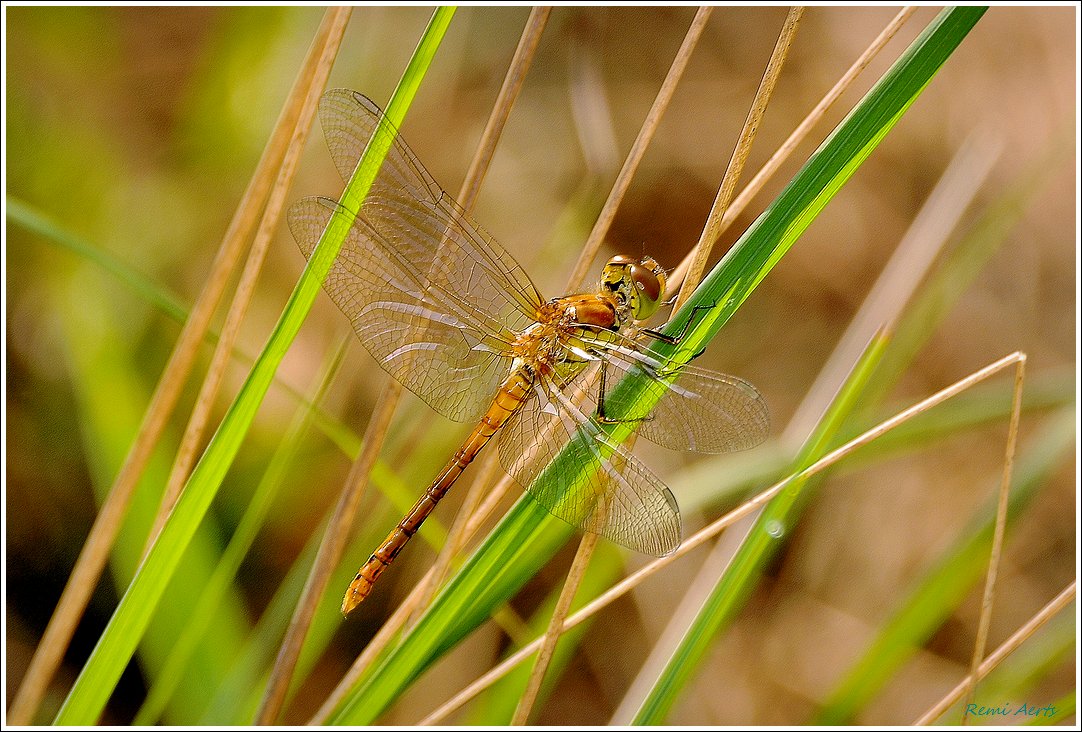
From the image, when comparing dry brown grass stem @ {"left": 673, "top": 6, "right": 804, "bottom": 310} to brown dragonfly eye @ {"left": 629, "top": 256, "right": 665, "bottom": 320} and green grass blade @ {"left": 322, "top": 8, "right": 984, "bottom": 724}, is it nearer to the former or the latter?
green grass blade @ {"left": 322, "top": 8, "right": 984, "bottom": 724}

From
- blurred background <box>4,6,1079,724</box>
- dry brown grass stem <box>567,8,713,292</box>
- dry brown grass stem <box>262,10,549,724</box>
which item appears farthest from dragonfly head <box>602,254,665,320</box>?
blurred background <box>4,6,1079,724</box>

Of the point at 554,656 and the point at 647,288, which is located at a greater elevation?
the point at 647,288

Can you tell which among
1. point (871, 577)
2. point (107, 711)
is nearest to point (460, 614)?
point (107, 711)

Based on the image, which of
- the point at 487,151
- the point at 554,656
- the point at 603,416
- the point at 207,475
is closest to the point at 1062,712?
the point at 554,656

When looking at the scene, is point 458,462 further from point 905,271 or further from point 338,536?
point 905,271

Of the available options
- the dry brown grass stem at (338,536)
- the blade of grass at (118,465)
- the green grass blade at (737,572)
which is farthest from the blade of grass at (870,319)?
the blade of grass at (118,465)

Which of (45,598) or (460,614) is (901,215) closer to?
(460,614)
